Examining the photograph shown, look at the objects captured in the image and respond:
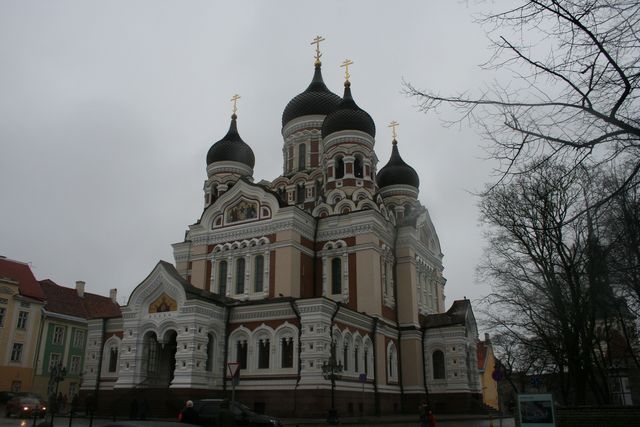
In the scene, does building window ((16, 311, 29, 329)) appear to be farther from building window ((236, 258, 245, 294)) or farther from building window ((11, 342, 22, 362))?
building window ((236, 258, 245, 294))

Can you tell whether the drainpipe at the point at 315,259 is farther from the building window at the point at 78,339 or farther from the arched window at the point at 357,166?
the building window at the point at 78,339

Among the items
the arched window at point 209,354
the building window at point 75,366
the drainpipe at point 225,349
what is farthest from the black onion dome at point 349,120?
the building window at point 75,366

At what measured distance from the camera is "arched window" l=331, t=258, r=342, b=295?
3266cm

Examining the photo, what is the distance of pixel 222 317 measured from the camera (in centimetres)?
2806

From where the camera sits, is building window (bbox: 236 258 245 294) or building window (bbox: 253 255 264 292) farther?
building window (bbox: 236 258 245 294)

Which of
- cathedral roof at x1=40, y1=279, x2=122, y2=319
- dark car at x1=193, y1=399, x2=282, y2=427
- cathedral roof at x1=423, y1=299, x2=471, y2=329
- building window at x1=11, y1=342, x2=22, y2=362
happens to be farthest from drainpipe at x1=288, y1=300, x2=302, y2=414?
building window at x1=11, y1=342, x2=22, y2=362

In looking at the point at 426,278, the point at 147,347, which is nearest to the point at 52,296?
the point at 147,347

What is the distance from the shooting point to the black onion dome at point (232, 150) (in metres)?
41.4

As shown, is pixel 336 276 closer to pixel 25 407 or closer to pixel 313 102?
pixel 313 102

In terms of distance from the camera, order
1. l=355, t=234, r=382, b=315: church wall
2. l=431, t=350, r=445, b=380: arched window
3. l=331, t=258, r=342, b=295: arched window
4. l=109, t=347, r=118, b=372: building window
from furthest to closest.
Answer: l=431, t=350, r=445, b=380: arched window, l=331, t=258, r=342, b=295: arched window, l=355, t=234, r=382, b=315: church wall, l=109, t=347, r=118, b=372: building window

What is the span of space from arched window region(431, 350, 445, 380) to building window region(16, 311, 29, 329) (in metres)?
27.1

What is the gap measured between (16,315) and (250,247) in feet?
57.5

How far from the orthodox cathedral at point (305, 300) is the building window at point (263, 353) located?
3.9 inches

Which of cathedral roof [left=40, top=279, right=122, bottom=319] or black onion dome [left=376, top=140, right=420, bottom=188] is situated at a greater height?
black onion dome [left=376, top=140, right=420, bottom=188]
